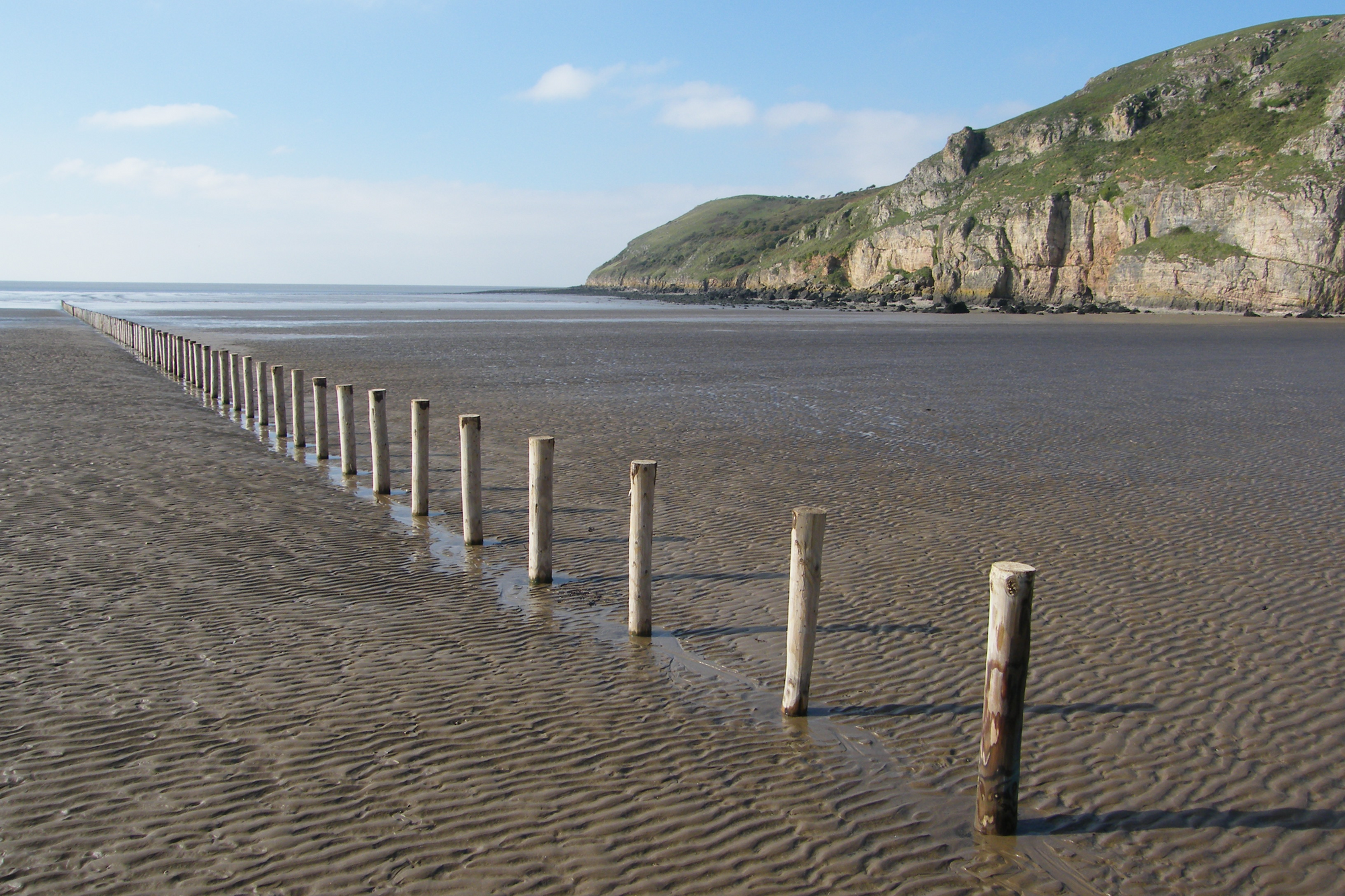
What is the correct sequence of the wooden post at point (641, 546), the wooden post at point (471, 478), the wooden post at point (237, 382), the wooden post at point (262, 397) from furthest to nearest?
the wooden post at point (237, 382)
the wooden post at point (262, 397)
the wooden post at point (471, 478)
the wooden post at point (641, 546)

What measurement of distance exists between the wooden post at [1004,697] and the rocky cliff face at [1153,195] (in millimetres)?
78679

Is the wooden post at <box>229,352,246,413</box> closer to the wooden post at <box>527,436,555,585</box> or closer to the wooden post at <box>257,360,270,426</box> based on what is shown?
the wooden post at <box>257,360,270,426</box>

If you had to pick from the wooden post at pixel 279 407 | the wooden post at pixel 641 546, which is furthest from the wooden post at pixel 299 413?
the wooden post at pixel 641 546

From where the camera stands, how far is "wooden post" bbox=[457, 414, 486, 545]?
9680mm

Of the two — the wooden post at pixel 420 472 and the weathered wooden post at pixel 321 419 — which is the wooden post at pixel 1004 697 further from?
the weathered wooden post at pixel 321 419

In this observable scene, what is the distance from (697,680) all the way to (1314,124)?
93114 millimetres

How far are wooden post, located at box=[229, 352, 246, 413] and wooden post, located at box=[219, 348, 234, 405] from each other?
0.23 meters

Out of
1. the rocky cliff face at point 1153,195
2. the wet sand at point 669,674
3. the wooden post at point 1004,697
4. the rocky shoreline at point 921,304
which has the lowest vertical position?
the wet sand at point 669,674

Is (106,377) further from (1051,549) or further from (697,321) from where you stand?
(697,321)

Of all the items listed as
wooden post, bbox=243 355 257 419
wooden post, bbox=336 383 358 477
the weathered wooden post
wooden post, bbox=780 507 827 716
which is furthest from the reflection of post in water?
wooden post, bbox=243 355 257 419

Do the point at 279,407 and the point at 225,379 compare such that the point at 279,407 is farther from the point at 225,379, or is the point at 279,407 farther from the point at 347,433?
the point at 225,379

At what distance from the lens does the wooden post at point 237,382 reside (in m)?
20.4

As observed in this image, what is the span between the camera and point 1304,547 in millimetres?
10102

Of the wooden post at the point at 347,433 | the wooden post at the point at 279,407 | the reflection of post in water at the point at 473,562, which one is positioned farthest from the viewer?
the wooden post at the point at 279,407
